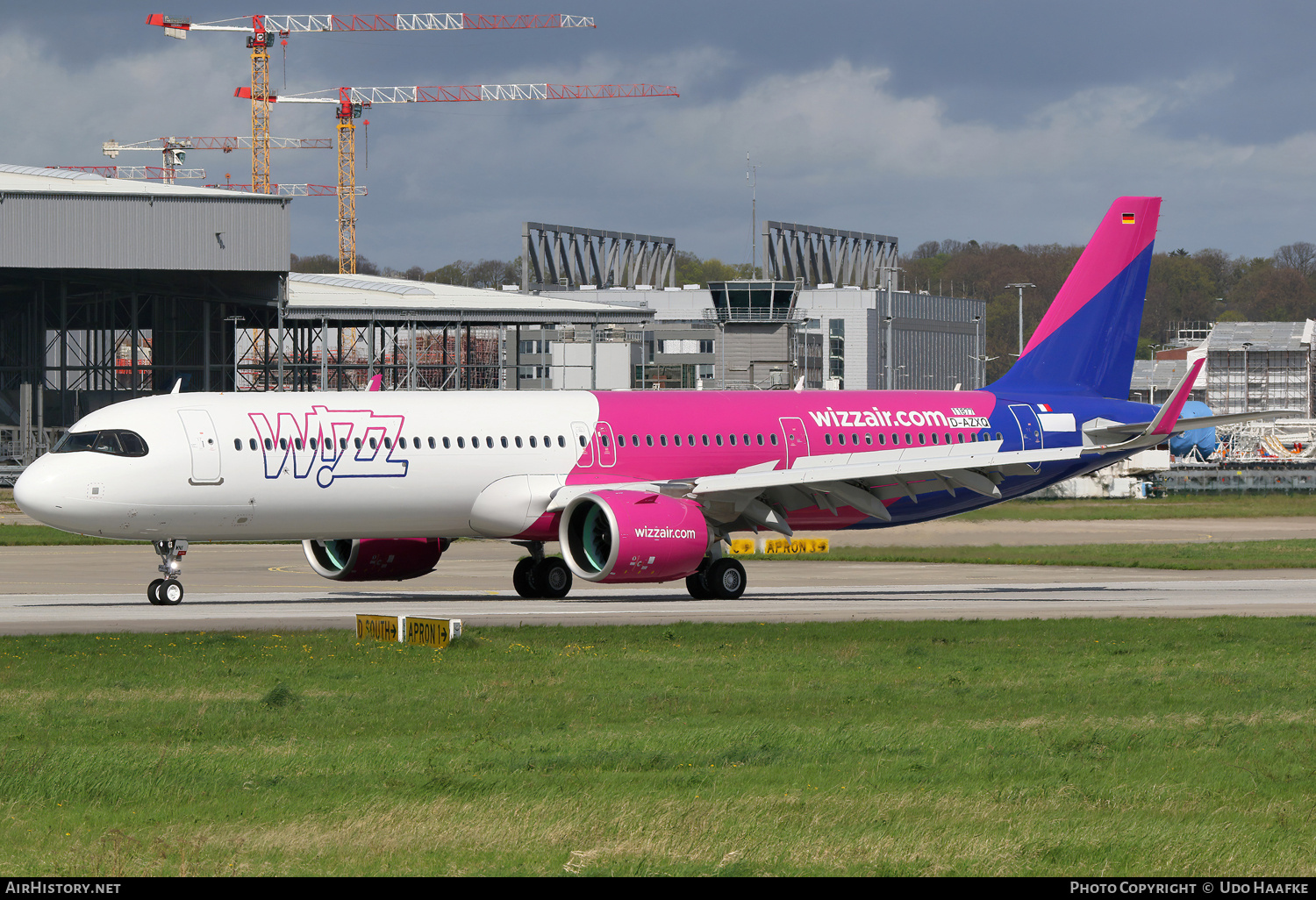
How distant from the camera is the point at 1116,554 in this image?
48.5 metres

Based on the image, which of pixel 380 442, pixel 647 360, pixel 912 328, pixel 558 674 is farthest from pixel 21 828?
pixel 912 328

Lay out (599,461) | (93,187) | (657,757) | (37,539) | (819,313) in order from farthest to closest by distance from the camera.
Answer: (819,313) → (93,187) → (37,539) → (599,461) → (657,757)

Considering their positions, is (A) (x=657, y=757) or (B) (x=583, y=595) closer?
(A) (x=657, y=757)

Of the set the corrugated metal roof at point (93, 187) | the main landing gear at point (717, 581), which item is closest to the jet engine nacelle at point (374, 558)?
the main landing gear at point (717, 581)

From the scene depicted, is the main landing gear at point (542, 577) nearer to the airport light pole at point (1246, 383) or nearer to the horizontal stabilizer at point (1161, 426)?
the horizontal stabilizer at point (1161, 426)

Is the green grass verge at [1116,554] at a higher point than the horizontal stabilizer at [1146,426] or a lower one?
lower

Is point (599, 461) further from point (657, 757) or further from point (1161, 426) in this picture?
point (657, 757)

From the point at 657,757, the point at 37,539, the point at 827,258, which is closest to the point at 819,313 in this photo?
the point at 827,258

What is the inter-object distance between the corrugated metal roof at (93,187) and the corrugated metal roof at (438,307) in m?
8.39

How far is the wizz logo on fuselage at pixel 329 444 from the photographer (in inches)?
1219

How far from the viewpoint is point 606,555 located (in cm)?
3209

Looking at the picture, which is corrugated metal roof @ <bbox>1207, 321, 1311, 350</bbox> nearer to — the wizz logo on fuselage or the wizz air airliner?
the wizz air airliner

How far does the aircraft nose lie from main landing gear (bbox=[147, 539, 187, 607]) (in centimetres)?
218

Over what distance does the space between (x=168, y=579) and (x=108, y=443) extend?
3.04 m
